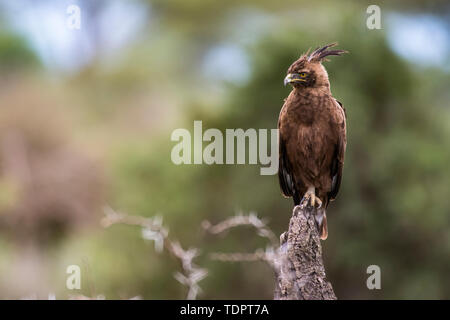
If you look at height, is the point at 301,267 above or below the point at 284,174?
below

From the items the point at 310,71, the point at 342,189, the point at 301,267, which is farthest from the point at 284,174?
the point at 342,189

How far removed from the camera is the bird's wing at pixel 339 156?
4.71 m

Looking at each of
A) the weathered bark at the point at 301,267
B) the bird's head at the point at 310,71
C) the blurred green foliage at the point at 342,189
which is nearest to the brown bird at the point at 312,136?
the bird's head at the point at 310,71

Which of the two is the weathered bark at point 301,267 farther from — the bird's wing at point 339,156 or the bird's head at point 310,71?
the bird's wing at point 339,156

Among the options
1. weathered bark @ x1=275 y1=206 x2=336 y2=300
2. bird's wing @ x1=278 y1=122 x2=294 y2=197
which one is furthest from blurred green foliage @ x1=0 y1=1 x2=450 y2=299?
weathered bark @ x1=275 y1=206 x2=336 y2=300

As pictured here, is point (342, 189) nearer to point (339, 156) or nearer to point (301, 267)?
point (339, 156)

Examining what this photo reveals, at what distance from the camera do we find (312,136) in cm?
465

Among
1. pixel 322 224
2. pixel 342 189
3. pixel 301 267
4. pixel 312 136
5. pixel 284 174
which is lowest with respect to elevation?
pixel 301 267

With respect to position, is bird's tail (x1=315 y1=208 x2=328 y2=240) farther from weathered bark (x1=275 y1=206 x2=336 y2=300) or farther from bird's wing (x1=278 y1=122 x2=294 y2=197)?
weathered bark (x1=275 y1=206 x2=336 y2=300)

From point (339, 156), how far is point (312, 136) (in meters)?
0.37

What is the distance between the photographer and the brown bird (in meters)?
4.41

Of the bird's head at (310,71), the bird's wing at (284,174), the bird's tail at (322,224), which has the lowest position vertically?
the bird's tail at (322,224)
